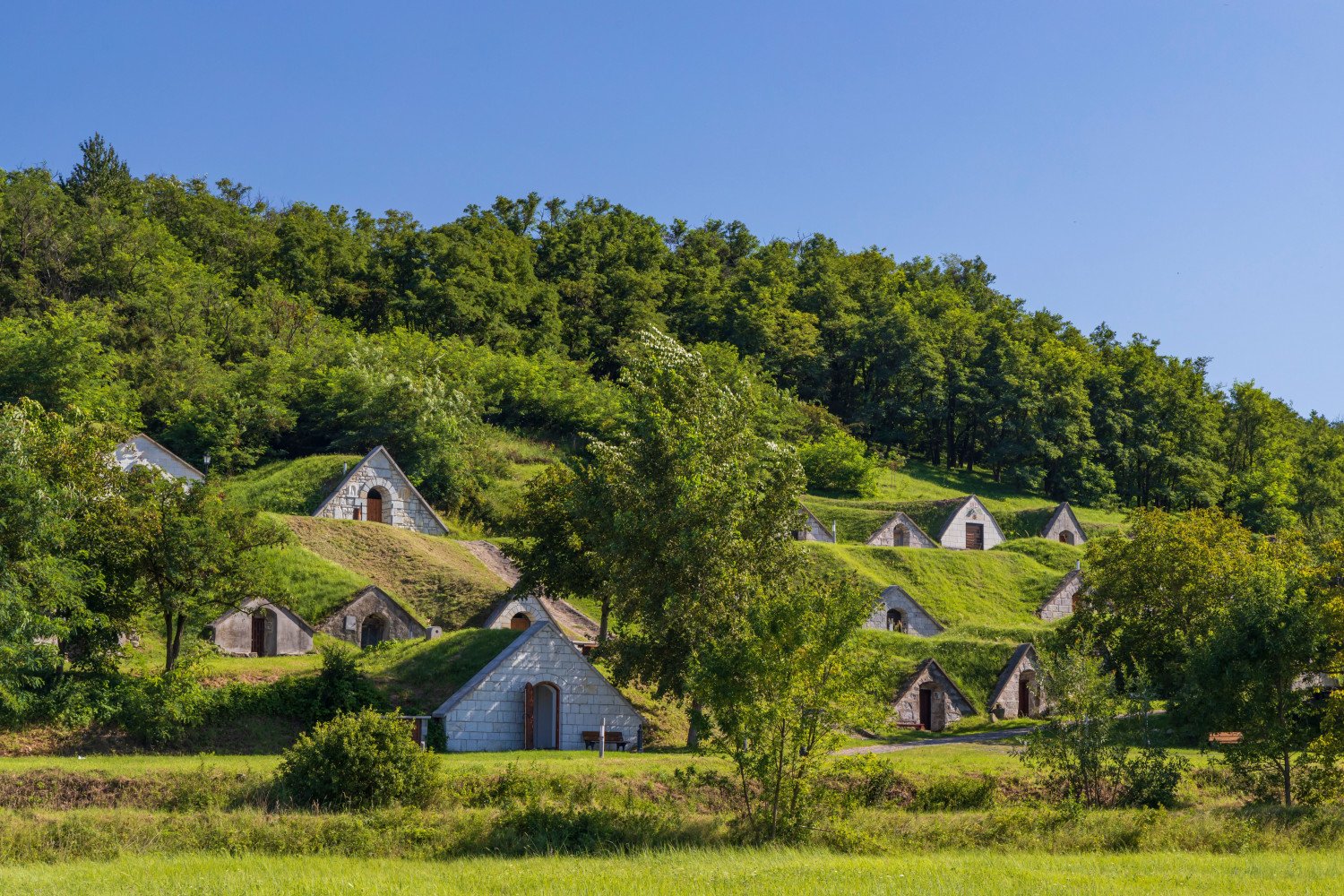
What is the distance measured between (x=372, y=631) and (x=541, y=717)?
42.0ft

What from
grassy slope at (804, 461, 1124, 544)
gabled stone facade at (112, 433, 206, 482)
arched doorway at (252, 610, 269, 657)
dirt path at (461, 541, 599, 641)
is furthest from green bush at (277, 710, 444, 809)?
grassy slope at (804, 461, 1124, 544)

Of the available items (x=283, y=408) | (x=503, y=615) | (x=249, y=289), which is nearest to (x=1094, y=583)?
(x=503, y=615)

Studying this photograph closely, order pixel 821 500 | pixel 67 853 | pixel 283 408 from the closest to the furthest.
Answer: pixel 67 853, pixel 283 408, pixel 821 500

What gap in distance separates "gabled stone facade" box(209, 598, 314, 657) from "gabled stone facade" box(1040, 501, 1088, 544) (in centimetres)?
5363

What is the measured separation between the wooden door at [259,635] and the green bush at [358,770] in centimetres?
1726

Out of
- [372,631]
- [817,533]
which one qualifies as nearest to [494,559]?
[372,631]

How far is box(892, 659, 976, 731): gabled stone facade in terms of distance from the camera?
158 ft

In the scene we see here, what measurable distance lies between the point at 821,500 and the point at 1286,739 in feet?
160

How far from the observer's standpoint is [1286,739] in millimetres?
31688

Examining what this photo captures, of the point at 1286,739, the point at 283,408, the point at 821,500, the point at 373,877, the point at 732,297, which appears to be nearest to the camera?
the point at 373,877

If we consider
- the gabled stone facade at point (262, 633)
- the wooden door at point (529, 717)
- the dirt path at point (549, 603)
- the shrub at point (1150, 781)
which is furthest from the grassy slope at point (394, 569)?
the shrub at point (1150, 781)

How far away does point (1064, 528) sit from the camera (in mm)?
84500

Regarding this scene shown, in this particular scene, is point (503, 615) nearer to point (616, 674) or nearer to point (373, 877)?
point (616, 674)

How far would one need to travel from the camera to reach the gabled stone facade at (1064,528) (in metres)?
83.8
